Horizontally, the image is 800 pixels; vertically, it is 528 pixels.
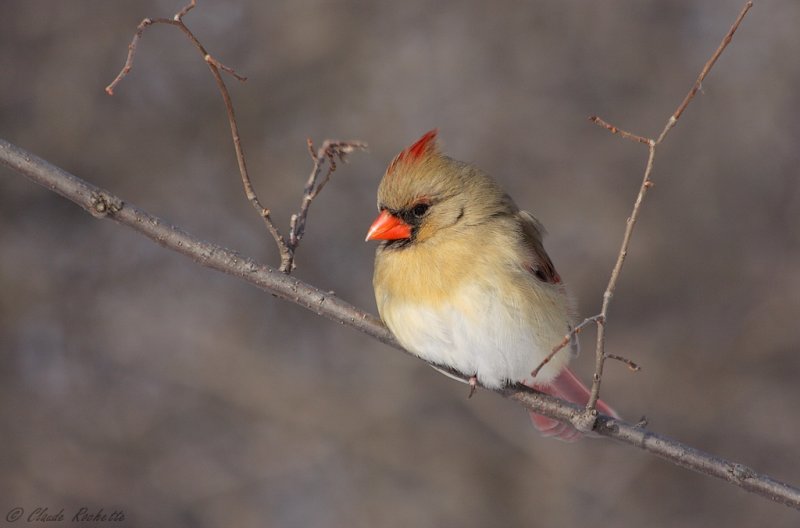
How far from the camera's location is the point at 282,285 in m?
2.62

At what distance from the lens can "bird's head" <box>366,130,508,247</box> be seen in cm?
289

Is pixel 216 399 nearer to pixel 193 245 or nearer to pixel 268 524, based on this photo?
pixel 268 524

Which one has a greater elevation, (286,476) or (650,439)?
(650,439)

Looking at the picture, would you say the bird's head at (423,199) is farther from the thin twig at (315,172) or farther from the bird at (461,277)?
the thin twig at (315,172)

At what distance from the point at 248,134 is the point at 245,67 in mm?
449

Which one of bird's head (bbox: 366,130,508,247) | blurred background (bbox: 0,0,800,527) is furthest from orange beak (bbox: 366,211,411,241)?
blurred background (bbox: 0,0,800,527)

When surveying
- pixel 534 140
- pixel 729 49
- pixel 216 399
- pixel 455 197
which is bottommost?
pixel 216 399

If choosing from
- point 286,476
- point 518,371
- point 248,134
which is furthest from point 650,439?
point 248,134

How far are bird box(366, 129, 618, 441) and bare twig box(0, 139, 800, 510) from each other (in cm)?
15

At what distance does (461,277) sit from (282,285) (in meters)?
0.56

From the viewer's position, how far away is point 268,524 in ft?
18.4

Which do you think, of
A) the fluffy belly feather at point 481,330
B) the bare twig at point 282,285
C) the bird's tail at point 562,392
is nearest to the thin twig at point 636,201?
the bare twig at point 282,285

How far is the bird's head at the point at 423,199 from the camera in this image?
114 inches

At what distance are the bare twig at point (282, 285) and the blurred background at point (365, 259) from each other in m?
3.10
